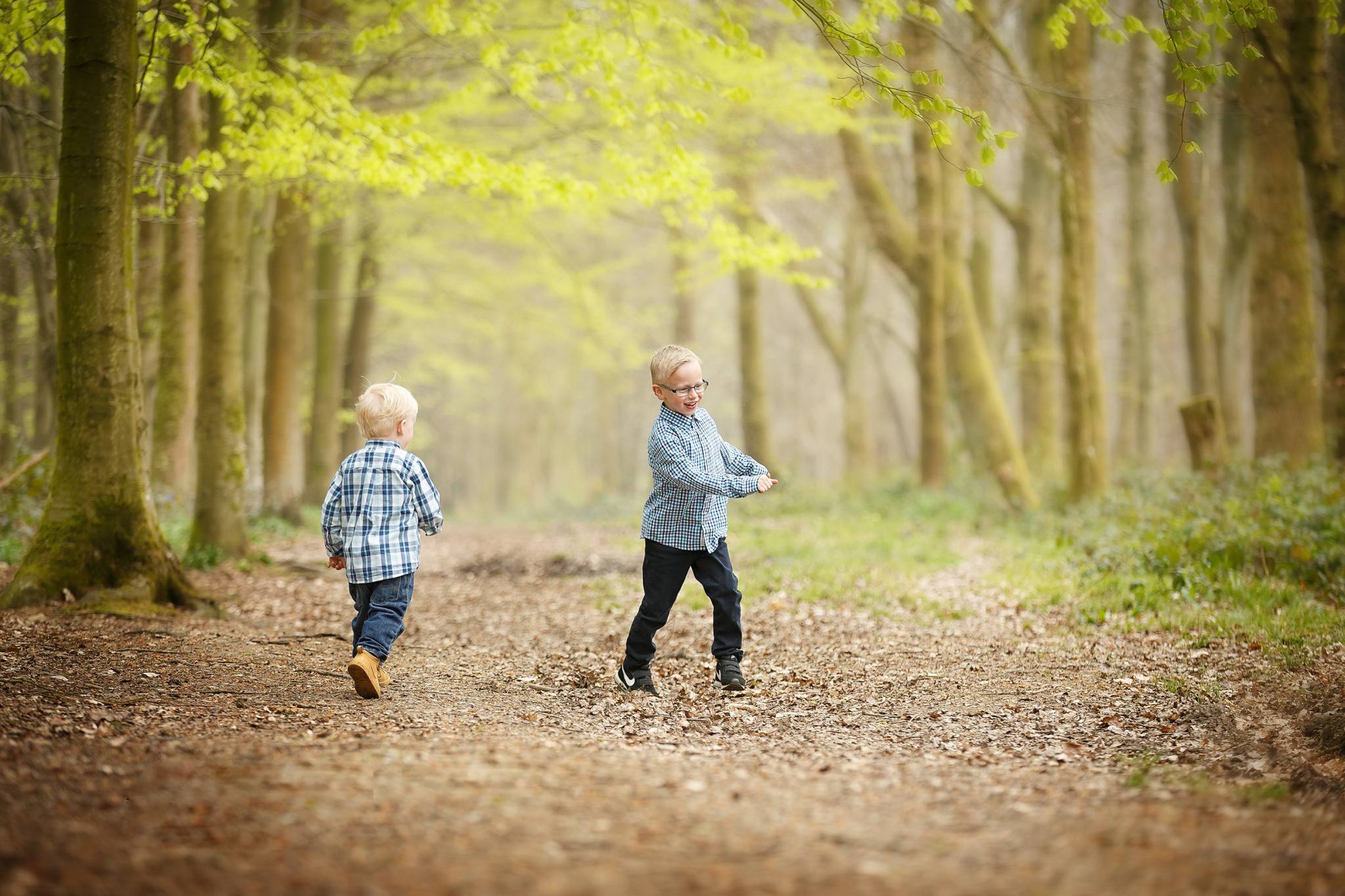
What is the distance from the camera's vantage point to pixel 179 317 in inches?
375

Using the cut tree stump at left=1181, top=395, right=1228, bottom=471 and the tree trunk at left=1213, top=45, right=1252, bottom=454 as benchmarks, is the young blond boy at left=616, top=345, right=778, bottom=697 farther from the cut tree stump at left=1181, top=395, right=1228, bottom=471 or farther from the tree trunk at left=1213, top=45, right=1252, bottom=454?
the tree trunk at left=1213, top=45, right=1252, bottom=454

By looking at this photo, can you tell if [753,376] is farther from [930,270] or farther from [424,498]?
[424,498]

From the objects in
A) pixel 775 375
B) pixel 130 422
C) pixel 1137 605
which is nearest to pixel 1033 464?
pixel 1137 605

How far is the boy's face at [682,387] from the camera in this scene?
4.93 m

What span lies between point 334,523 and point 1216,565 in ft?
21.3

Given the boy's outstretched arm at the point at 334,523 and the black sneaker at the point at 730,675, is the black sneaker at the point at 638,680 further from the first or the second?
the boy's outstretched arm at the point at 334,523

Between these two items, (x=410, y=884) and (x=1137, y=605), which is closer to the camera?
(x=410, y=884)

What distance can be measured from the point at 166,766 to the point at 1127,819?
10.8 ft

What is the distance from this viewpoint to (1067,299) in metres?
11.6

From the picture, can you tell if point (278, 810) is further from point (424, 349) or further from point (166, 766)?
point (424, 349)

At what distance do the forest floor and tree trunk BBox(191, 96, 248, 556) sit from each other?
2.62m

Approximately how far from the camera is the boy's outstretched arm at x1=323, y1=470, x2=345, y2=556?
16.1 ft

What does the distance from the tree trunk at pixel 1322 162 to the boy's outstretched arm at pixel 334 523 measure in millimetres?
8714

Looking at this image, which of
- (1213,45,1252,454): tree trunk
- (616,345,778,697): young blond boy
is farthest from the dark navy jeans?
(1213,45,1252,454): tree trunk
